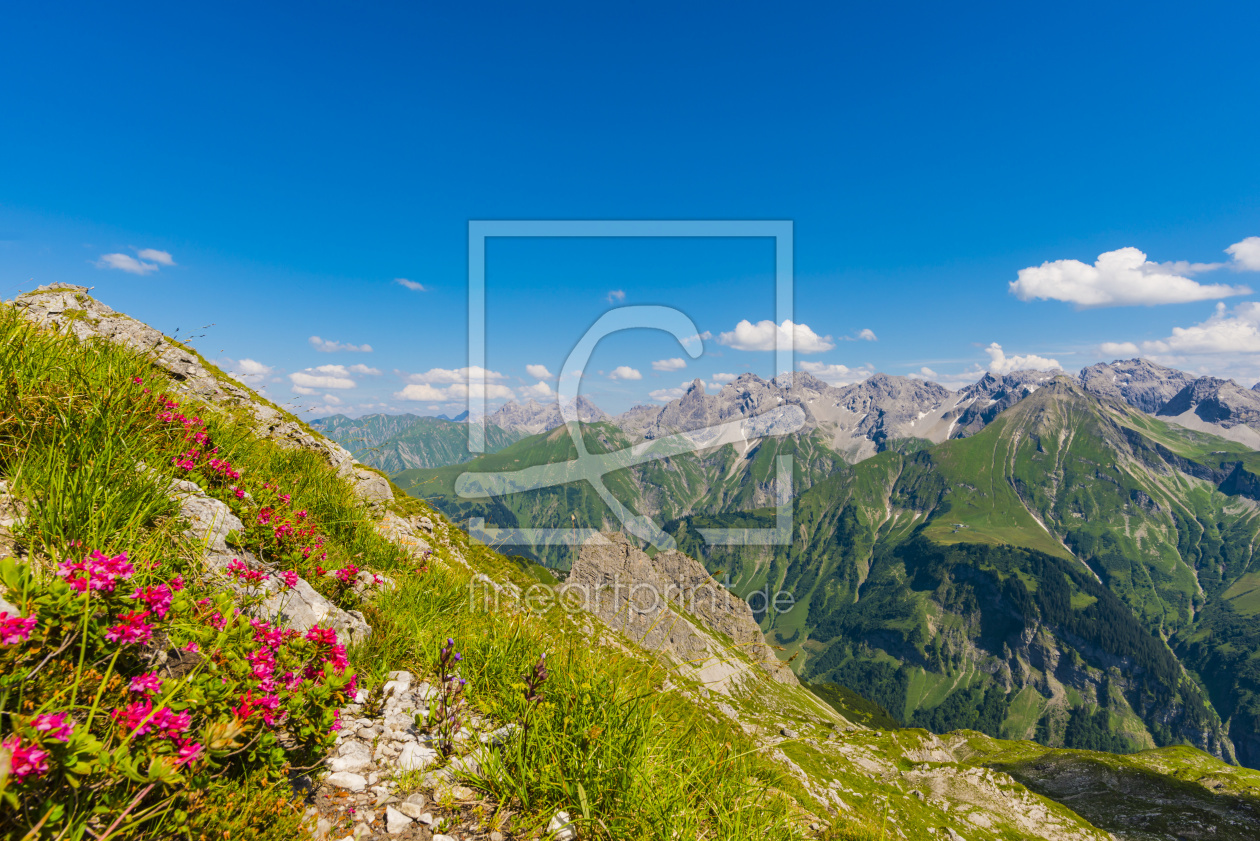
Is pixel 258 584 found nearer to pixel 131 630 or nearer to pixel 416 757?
pixel 131 630

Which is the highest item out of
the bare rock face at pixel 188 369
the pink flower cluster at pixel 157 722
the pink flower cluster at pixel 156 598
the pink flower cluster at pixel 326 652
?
the bare rock face at pixel 188 369

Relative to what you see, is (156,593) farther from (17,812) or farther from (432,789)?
(432,789)

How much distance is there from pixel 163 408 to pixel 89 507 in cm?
268

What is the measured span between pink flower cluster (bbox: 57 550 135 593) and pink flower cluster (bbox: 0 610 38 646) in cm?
28

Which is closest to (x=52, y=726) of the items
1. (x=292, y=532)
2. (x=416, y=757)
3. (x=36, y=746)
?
(x=36, y=746)

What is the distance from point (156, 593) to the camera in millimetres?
3137

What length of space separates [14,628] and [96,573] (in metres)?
0.49

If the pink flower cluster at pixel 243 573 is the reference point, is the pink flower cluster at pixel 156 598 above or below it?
above

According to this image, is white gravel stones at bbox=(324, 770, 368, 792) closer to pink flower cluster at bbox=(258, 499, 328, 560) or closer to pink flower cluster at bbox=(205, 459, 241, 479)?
pink flower cluster at bbox=(258, 499, 328, 560)

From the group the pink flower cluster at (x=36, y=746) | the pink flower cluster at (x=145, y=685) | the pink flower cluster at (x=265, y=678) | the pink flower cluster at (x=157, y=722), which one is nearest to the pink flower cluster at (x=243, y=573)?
the pink flower cluster at (x=265, y=678)

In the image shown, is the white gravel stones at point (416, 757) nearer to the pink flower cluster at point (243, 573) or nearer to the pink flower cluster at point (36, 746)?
the pink flower cluster at point (243, 573)

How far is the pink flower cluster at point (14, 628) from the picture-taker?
2.33m

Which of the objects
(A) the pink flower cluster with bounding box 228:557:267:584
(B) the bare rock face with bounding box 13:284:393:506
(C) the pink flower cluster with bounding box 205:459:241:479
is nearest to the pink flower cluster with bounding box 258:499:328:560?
(C) the pink flower cluster with bounding box 205:459:241:479

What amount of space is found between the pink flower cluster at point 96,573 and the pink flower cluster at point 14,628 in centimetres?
28
